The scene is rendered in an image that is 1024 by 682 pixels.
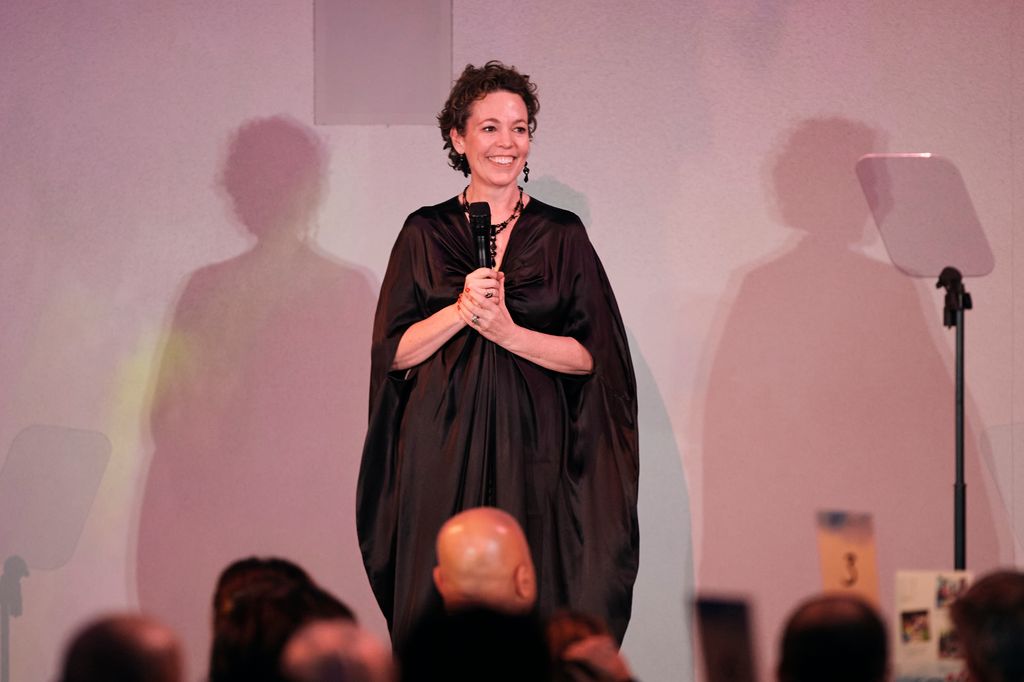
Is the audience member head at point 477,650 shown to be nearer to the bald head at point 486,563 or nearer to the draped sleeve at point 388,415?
the bald head at point 486,563

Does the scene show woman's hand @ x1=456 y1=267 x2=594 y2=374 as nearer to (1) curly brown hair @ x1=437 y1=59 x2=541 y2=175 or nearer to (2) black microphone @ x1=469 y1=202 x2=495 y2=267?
(2) black microphone @ x1=469 y1=202 x2=495 y2=267

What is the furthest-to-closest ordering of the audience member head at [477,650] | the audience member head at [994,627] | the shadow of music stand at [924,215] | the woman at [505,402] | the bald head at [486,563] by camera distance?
the shadow of music stand at [924,215] → the woman at [505,402] → the bald head at [486,563] → the audience member head at [994,627] → the audience member head at [477,650]

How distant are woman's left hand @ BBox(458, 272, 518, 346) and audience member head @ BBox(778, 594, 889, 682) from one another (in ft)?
4.96

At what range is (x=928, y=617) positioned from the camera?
2.53 meters

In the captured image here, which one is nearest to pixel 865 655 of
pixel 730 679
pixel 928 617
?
pixel 730 679

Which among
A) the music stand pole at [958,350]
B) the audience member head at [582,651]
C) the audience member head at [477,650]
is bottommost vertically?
the audience member head at [582,651]

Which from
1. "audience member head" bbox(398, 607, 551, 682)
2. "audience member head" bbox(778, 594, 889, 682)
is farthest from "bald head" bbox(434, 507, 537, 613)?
"audience member head" bbox(398, 607, 551, 682)

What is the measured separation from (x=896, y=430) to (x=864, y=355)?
0.26 m

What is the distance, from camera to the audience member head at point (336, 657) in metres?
1.63

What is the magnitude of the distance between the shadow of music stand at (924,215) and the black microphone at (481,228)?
4.93ft

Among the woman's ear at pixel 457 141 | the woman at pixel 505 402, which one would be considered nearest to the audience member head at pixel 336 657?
the woman at pixel 505 402

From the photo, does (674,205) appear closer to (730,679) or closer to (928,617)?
(928,617)

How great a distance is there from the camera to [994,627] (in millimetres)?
1873

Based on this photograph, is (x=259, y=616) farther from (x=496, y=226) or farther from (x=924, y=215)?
(x=924, y=215)
